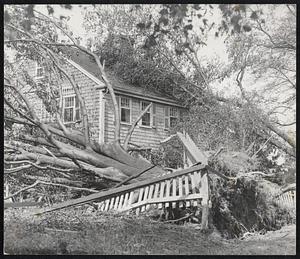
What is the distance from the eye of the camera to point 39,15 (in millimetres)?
7055

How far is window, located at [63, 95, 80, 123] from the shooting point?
24.6 feet

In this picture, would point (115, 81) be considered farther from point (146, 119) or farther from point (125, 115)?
point (146, 119)

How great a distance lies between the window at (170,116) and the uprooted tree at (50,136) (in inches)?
18.3

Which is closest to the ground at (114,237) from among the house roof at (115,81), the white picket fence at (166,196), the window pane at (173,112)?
the white picket fence at (166,196)

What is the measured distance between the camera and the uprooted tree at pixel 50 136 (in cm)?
743

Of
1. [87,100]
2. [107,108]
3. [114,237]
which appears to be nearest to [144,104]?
[107,108]

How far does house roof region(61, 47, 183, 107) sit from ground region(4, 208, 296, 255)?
235 cm

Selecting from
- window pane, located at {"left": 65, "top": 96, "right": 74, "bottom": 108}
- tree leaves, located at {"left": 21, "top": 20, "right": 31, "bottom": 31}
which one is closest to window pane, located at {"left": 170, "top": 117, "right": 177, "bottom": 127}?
window pane, located at {"left": 65, "top": 96, "right": 74, "bottom": 108}

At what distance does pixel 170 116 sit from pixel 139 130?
64 centimetres

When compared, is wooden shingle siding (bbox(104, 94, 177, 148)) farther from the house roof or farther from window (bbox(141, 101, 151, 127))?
the house roof

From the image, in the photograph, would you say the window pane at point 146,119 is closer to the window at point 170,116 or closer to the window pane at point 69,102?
the window at point 170,116

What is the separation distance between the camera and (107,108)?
7730 millimetres

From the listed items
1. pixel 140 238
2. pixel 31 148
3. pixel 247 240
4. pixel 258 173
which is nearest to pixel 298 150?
pixel 258 173

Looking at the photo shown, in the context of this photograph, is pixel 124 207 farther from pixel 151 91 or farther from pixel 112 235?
pixel 151 91
